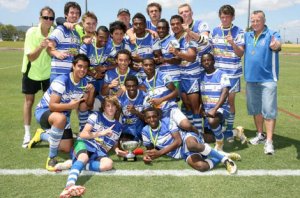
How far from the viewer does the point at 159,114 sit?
17.7 ft

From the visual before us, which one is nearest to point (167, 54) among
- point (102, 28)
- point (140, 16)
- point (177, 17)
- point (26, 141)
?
point (177, 17)

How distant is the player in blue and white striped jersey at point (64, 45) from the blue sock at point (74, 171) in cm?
180

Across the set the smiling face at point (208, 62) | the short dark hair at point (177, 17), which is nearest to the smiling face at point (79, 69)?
the short dark hair at point (177, 17)

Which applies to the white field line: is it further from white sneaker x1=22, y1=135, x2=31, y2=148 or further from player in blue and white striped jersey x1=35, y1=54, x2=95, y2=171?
white sneaker x1=22, y1=135, x2=31, y2=148

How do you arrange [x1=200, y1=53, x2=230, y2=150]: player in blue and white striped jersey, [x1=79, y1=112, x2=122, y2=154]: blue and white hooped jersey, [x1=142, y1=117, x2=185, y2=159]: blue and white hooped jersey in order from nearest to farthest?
1. [x1=79, y1=112, x2=122, y2=154]: blue and white hooped jersey
2. [x1=142, y1=117, x2=185, y2=159]: blue and white hooped jersey
3. [x1=200, y1=53, x2=230, y2=150]: player in blue and white striped jersey

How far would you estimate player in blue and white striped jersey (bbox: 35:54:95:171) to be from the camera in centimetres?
511

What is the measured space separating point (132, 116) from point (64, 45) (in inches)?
63.5

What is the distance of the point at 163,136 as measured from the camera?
17.5 feet

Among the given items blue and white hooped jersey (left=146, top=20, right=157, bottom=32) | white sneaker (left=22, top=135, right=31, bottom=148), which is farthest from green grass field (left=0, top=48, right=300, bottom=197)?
blue and white hooped jersey (left=146, top=20, right=157, bottom=32)

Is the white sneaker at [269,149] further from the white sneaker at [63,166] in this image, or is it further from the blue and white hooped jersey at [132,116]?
the white sneaker at [63,166]

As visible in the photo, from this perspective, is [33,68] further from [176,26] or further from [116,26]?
[176,26]

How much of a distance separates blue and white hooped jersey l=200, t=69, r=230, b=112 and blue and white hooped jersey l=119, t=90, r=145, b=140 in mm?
1079

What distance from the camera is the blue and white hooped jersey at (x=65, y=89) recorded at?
5.16 m

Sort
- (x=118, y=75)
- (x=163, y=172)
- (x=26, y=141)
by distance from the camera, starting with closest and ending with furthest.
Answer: (x=163, y=172) → (x=118, y=75) → (x=26, y=141)
